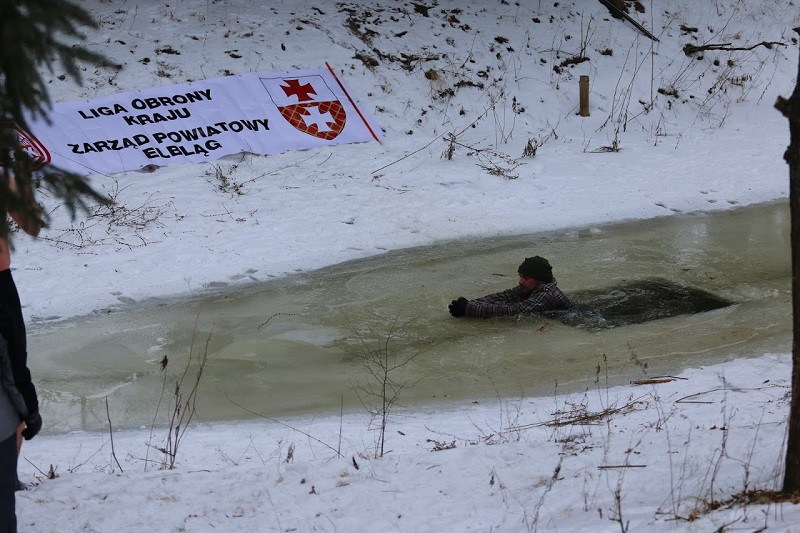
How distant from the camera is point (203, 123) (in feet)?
42.6

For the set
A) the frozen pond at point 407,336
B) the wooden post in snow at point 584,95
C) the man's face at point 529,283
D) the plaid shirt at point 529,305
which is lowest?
the frozen pond at point 407,336

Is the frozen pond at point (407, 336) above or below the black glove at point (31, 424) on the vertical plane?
below

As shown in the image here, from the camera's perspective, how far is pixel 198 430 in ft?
21.1

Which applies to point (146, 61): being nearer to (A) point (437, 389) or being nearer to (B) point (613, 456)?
(A) point (437, 389)

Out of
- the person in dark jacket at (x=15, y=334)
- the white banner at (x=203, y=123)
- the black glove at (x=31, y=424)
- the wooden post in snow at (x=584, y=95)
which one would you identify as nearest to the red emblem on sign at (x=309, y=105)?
the white banner at (x=203, y=123)

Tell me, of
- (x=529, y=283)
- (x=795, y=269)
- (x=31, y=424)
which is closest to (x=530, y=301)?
(x=529, y=283)

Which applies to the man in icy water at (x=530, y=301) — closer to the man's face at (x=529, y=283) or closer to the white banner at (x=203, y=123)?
the man's face at (x=529, y=283)

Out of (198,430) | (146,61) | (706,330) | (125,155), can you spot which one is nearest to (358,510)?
(198,430)

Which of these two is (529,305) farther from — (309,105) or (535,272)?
(309,105)

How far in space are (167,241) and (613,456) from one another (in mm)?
7138

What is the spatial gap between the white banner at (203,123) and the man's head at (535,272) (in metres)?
5.80

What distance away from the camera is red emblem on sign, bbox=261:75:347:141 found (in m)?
13.6

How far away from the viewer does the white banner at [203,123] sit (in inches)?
480

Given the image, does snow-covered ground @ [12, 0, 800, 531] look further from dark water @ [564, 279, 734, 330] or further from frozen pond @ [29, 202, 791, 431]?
dark water @ [564, 279, 734, 330]
